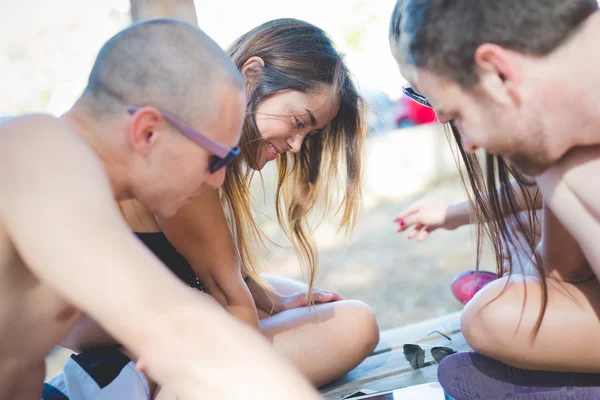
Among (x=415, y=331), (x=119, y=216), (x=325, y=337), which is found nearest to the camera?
(x=119, y=216)

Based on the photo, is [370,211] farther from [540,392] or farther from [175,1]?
[540,392]

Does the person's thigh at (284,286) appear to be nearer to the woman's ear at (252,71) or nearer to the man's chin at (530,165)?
the woman's ear at (252,71)

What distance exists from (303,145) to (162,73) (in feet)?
3.12

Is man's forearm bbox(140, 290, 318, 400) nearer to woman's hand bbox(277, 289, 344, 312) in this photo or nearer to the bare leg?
the bare leg

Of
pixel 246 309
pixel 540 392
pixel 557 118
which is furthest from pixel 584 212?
pixel 246 309

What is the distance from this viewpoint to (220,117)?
1232 mm

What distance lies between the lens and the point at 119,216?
3.27ft

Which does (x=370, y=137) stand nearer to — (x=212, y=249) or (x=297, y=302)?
(x=297, y=302)

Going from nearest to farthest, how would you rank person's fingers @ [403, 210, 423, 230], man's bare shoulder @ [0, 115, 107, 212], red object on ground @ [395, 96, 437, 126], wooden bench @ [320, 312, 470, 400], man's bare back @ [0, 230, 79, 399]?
man's bare shoulder @ [0, 115, 107, 212] → man's bare back @ [0, 230, 79, 399] → wooden bench @ [320, 312, 470, 400] → person's fingers @ [403, 210, 423, 230] → red object on ground @ [395, 96, 437, 126]

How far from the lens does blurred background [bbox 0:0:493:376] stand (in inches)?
158

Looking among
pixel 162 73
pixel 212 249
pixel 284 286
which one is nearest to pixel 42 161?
pixel 162 73

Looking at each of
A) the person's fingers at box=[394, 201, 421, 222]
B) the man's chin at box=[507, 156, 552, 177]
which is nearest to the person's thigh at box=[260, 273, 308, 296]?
the person's fingers at box=[394, 201, 421, 222]

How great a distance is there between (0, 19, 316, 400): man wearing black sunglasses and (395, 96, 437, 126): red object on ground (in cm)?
555

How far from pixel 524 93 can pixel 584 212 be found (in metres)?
0.29
